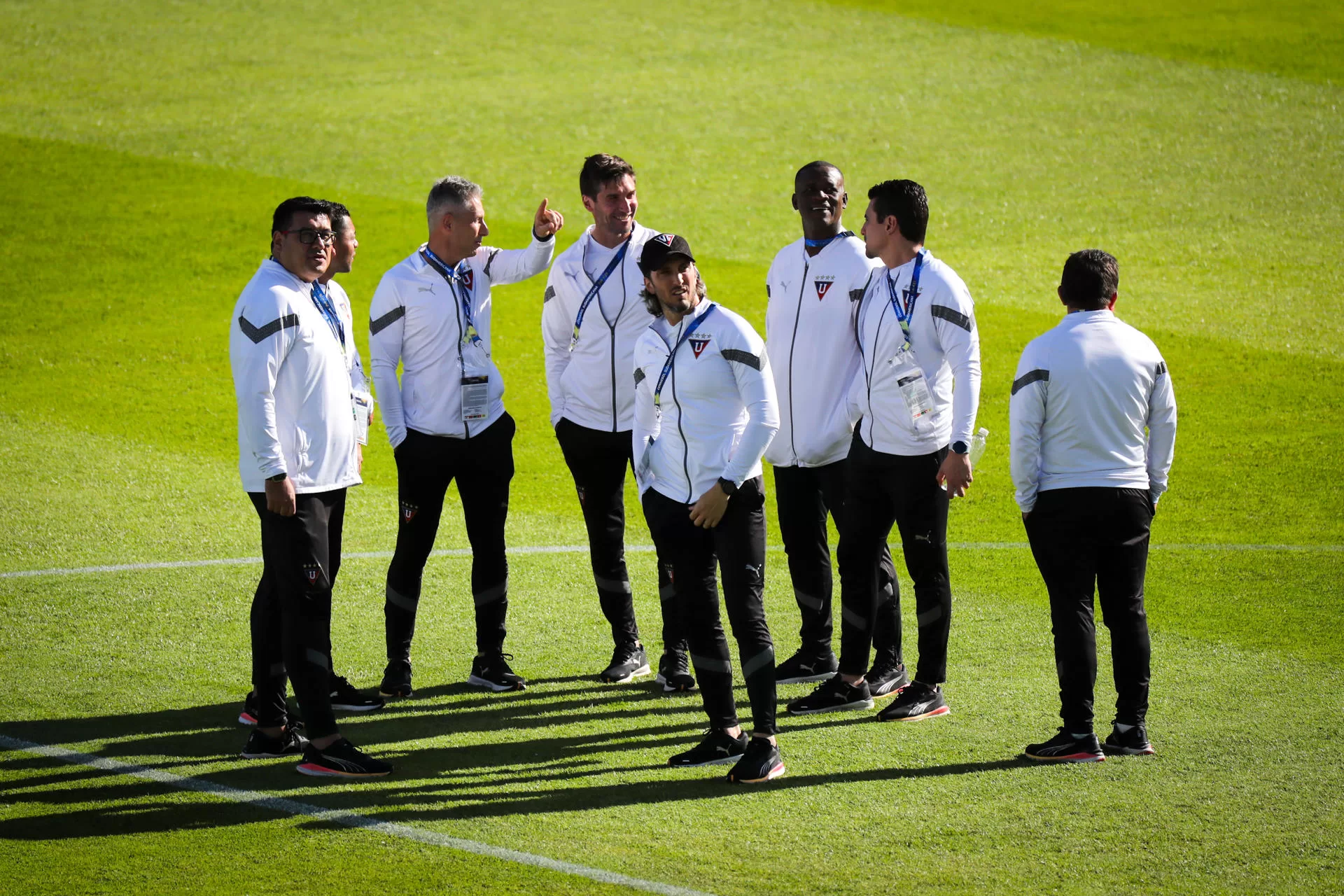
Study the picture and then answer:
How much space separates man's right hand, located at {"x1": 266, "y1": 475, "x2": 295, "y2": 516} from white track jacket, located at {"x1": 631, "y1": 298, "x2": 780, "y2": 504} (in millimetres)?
1413

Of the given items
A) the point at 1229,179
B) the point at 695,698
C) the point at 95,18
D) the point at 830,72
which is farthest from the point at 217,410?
the point at 95,18

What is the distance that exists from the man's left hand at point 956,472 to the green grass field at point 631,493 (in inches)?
43.3

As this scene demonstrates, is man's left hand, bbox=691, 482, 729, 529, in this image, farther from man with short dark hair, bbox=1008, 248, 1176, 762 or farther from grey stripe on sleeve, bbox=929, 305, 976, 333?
grey stripe on sleeve, bbox=929, 305, 976, 333

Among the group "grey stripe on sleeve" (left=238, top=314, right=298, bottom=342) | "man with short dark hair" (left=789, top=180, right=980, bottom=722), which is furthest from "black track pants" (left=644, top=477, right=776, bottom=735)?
"grey stripe on sleeve" (left=238, top=314, right=298, bottom=342)

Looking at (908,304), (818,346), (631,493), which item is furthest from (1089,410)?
(631,493)

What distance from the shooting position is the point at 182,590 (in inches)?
340

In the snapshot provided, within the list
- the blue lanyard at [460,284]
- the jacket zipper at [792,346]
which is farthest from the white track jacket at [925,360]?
the blue lanyard at [460,284]

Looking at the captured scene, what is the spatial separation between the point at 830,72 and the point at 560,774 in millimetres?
21865

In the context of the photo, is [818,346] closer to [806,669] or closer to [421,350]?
[806,669]

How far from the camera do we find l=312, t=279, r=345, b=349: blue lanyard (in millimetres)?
6277

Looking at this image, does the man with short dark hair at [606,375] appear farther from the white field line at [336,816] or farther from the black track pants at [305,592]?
the white field line at [336,816]

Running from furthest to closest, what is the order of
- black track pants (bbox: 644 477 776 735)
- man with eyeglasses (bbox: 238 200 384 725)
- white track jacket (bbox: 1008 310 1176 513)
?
man with eyeglasses (bbox: 238 200 384 725)
white track jacket (bbox: 1008 310 1176 513)
black track pants (bbox: 644 477 776 735)

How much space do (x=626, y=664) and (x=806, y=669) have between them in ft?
2.99

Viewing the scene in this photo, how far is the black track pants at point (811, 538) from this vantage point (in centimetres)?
716
